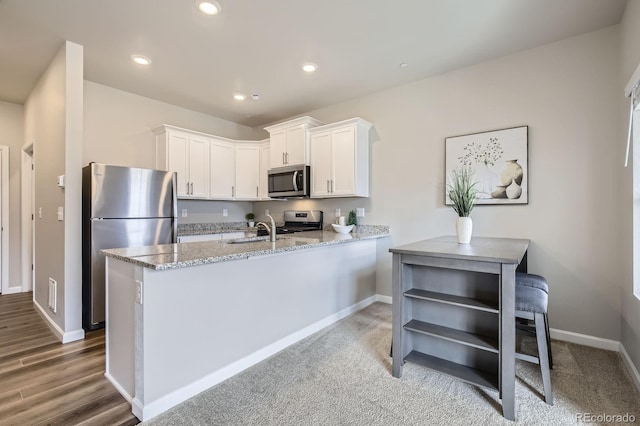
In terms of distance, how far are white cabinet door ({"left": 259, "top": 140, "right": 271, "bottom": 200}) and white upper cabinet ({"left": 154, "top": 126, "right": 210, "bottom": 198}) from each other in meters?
0.83

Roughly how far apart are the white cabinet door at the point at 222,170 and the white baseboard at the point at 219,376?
263cm

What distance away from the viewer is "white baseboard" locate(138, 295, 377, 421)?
5.55 feet

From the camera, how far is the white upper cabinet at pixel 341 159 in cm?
378

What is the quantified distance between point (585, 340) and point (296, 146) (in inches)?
144

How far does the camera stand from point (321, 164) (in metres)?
4.07

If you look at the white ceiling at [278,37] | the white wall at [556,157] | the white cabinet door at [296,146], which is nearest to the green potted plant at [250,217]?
the white cabinet door at [296,146]

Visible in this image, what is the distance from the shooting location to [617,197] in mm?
2465

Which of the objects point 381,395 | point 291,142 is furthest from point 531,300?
point 291,142

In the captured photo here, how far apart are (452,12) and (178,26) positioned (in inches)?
85.2

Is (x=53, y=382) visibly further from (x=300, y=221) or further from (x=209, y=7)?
(x=300, y=221)

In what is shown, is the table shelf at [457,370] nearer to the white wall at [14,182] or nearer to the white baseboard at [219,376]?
the white baseboard at [219,376]

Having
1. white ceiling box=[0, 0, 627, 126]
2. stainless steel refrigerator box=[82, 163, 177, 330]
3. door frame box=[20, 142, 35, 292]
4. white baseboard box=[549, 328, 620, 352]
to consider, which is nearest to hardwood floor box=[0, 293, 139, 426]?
stainless steel refrigerator box=[82, 163, 177, 330]

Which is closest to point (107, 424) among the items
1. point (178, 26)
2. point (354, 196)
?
point (178, 26)

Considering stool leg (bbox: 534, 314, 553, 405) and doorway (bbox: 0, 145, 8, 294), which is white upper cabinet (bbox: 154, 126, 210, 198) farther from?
stool leg (bbox: 534, 314, 553, 405)
